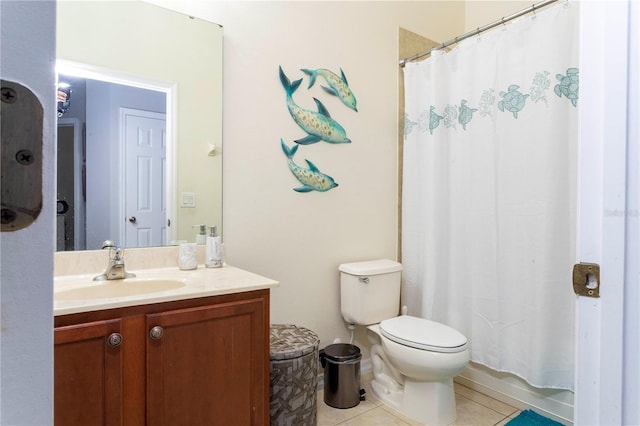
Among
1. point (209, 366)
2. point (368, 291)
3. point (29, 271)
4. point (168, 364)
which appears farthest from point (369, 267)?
point (29, 271)

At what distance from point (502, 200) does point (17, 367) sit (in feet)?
6.63

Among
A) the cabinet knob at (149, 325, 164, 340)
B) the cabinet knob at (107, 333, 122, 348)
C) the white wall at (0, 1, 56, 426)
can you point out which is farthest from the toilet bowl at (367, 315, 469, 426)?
the white wall at (0, 1, 56, 426)

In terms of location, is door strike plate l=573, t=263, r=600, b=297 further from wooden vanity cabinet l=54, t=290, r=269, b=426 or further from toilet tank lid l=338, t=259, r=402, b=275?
toilet tank lid l=338, t=259, r=402, b=275

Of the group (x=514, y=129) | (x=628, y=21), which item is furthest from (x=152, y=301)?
(x=514, y=129)

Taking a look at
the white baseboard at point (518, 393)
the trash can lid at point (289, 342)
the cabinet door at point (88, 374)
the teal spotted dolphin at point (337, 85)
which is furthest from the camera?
the teal spotted dolphin at point (337, 85)

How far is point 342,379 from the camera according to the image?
1.94m

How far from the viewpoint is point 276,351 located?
158 cm

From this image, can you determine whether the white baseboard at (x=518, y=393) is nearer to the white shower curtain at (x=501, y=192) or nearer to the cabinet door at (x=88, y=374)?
the white shower curtain at (x=501, y=192)

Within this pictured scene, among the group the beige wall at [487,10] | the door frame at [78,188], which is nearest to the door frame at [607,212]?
the door frame at [78,188]

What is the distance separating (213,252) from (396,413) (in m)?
1.25

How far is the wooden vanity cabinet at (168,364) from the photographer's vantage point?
1.03 metres

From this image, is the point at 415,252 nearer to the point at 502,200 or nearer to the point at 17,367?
the point at 502,200

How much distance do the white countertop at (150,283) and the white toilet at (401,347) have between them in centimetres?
80

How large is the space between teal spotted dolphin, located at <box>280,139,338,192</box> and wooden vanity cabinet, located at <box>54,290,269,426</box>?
2.79 feet
